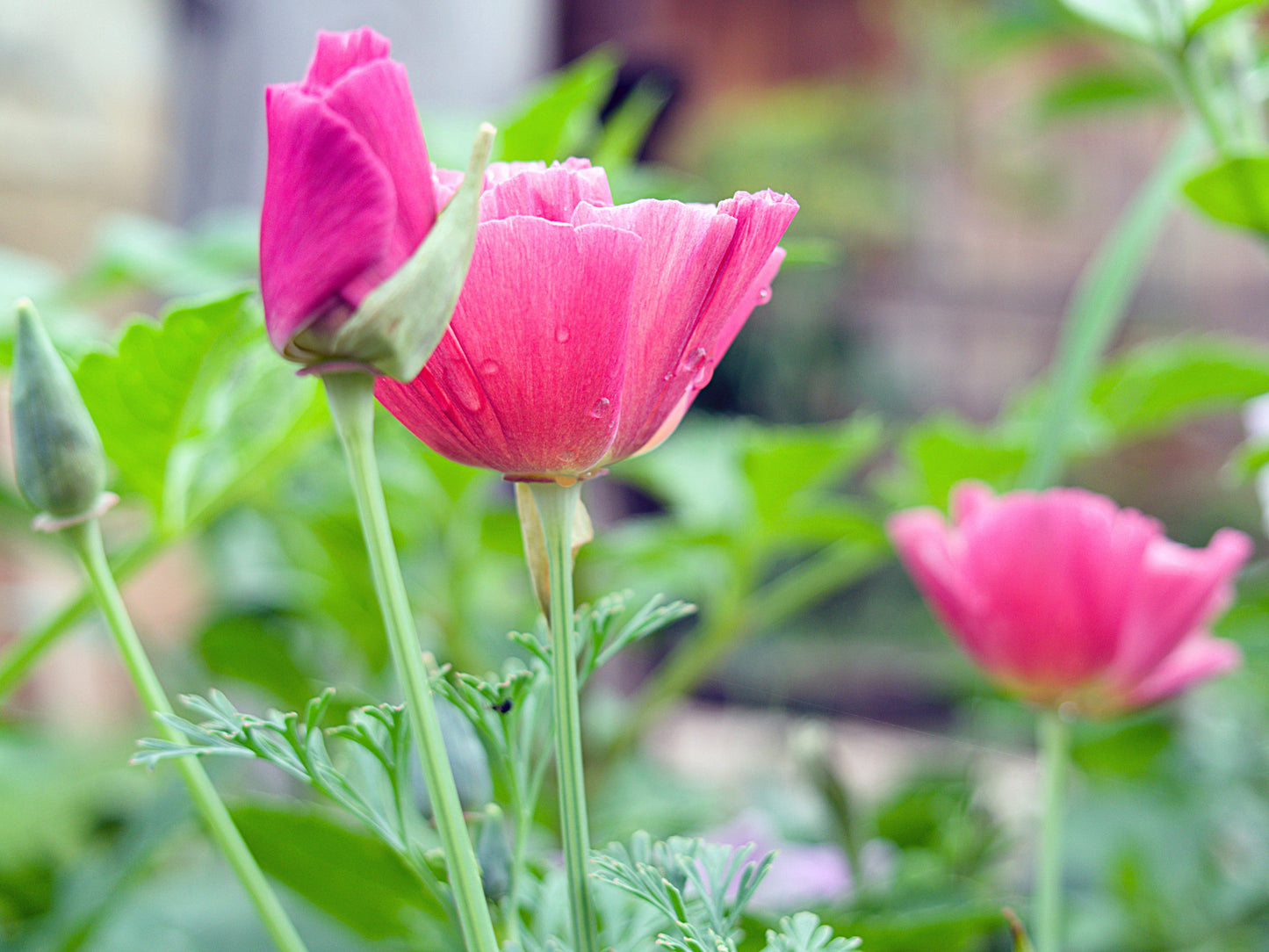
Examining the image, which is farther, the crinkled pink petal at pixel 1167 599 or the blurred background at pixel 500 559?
the blurred background at pixel 500 559

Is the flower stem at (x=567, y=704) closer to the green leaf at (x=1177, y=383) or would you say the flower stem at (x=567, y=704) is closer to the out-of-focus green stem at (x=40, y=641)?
the out-of-focus green stem at (x=40, y=641)

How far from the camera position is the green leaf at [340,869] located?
0.25 m

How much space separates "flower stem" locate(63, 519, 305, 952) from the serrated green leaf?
0.27 ft

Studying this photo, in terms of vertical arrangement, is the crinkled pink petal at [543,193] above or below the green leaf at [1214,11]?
below

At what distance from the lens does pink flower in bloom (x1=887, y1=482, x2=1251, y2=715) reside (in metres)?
0.25

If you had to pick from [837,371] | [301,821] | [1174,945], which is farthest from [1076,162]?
[301,821]

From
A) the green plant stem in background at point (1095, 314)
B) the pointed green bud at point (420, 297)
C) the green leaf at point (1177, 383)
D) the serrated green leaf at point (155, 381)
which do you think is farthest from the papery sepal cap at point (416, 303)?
the green leaf at point (1177, 383)

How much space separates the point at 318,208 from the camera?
0.36 feet

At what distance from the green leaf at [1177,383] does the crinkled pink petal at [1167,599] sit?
0.12m

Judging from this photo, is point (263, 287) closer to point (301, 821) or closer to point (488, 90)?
point (301, 821)

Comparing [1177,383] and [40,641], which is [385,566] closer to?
[40,641]

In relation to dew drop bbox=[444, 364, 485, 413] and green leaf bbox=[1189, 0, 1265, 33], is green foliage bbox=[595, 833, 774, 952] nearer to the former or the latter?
dew drop bbox=[444, 364, 485, 413]

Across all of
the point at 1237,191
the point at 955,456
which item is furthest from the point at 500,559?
the point at 1237,191

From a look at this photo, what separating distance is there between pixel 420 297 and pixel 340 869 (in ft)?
0.68
